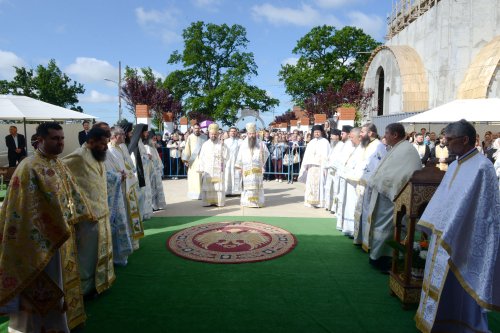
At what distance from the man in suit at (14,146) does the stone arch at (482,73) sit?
16.9 m

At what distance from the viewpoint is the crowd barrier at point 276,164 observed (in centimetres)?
1291

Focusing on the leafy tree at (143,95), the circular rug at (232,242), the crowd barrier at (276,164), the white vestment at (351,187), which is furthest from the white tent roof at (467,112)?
the leafy tree at (143,95)

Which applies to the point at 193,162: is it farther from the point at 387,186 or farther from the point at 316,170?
the point at 387,186

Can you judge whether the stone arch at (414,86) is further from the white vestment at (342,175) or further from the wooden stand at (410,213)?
the wooden stand at (410,213)

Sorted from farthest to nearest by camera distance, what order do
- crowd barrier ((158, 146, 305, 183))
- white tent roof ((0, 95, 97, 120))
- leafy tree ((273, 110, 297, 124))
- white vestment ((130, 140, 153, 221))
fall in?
leafy tree ((273, 110, 297, 124))
crowd barrier ((158, 146, 305, 183))
white tent roof ((0, 95, 97, 120))
white vestment ((130, 140, 153, 221))

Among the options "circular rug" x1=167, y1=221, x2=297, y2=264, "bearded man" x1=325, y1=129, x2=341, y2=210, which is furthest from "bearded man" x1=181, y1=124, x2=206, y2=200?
"bearded man" x1=325, y1=129, x2=341, y2=210

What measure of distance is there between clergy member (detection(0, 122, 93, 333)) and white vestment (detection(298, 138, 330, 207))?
643 centimetres

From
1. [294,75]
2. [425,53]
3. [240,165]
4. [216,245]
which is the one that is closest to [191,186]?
[240,165]

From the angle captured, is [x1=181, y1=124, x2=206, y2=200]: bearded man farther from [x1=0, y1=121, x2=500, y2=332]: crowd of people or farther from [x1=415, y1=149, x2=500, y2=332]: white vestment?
[x1=415, y1=149, x2=500, y2=332]: white vestment

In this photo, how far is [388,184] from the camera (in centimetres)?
431

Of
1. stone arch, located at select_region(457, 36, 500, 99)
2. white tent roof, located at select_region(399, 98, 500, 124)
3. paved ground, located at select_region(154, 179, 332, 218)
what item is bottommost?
paved ground, located at select_region(154, 179, 332, 218)

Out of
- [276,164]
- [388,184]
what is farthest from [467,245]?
[276,164]

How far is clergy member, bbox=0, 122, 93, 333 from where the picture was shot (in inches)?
109

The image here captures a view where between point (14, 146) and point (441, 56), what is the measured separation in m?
19.5
